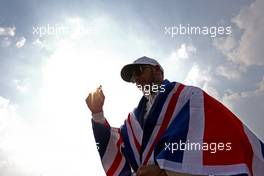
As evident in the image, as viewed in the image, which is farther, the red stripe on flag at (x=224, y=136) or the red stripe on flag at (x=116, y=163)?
the red stripe on flag at (x=116, y=163)

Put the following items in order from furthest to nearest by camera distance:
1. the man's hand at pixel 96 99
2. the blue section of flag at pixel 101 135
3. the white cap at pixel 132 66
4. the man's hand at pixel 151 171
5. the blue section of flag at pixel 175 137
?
the blue section of flag at pixel 101 135, the man's hand at pixel 96 99, the white cap at pixel 132 66, the blue section of flag at pixel 175 137, the man's hand at pixel 151 171

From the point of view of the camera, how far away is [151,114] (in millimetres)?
6285

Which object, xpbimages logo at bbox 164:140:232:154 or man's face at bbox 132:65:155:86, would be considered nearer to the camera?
xpbimages logo at bbox 164:140:232:154

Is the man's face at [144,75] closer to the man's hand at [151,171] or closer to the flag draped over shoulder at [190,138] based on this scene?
the flag draped over shoulder at [190,138]

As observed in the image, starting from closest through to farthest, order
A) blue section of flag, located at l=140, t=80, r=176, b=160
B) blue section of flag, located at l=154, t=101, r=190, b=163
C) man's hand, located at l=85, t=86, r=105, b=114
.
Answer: blue section of flag, located at l=154, t=101, r=190, b=163
blue section of flag, located at l=140, t=80, r=176, b=160
man's hand, located at l=85, t=86, r=105, b=114

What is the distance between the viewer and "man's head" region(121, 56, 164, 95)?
658 cm

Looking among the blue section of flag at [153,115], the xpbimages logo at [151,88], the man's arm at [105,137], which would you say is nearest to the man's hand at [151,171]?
the blue section of flag at [153,115]

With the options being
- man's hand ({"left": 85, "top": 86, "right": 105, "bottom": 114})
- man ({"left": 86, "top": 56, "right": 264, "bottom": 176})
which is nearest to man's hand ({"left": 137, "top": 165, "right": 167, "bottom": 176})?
man ({"left": 86, "top": 56, "right": 264, "bottom": 176})

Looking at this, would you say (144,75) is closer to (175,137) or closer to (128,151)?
(128,151)

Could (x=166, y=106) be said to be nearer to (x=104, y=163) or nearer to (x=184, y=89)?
(x=184, y=89)

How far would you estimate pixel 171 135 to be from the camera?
5754mm

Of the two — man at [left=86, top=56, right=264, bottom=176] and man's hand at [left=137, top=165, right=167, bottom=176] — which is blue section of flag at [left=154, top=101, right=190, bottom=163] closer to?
man at [left=86, top=56, right=264, bottom=176]

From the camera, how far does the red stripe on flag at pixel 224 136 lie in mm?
5559

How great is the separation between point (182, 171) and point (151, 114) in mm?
1041
